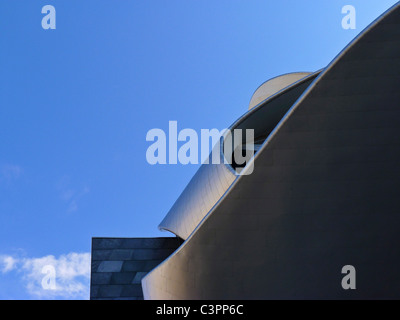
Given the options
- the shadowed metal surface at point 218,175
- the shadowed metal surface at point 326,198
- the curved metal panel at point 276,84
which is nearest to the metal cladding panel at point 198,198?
the shadowed metal surface at point 218,175

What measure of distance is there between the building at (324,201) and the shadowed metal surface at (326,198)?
18 millimetres

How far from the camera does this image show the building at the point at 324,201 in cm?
663

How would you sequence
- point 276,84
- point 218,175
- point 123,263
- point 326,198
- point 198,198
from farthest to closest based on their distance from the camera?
point 276,84 → point 123,263 → point 198,198 → point 218,175 → point 326,198

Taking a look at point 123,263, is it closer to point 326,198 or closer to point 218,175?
point 218,175

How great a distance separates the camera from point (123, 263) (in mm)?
13180

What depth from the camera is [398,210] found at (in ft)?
22.0

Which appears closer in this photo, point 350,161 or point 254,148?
point 350,161

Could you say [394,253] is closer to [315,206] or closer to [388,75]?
[315,206]

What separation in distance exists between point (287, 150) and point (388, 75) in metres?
2.15

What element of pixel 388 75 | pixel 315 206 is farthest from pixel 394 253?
pixel 388 75

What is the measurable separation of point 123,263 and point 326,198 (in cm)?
849

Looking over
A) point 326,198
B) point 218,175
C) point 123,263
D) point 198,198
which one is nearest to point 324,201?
point 326,198

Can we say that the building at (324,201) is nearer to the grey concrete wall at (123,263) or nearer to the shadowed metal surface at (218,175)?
the shadowed metal surface at (218,175)

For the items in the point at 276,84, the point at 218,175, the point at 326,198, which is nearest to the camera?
the point at 326,198
